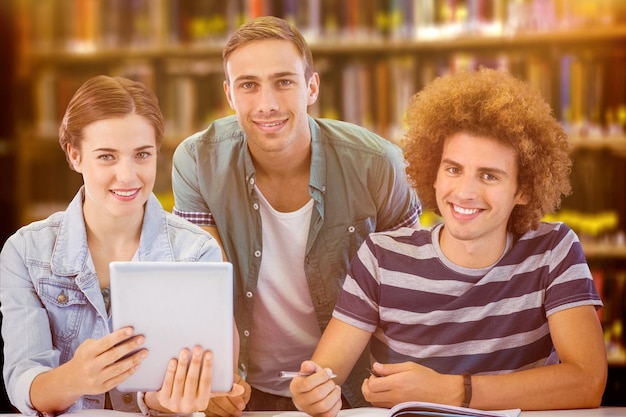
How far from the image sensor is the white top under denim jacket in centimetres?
141

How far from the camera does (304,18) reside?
9.83 ft

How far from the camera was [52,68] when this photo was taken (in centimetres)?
324

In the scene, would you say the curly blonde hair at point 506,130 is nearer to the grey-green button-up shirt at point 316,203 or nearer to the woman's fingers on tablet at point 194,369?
the grey-green button-up shirt at point 316,203

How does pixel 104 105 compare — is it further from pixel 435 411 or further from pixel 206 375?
pixel 435 411

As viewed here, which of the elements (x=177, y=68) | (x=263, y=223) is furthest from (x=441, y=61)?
(x=263, y=223)

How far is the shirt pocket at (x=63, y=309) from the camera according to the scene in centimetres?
146

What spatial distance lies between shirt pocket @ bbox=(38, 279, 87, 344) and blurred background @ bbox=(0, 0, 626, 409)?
1.56 meters

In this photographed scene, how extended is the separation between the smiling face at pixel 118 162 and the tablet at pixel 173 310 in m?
0.28

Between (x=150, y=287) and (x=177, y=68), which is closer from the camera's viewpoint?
(x=150, y=287)

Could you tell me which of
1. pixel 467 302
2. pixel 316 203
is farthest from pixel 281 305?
pixel 467 302

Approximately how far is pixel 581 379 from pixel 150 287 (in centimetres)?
75

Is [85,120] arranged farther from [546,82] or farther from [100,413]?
[546,82]

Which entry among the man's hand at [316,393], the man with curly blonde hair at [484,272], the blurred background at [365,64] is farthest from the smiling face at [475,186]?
the blurred background at [365,64]

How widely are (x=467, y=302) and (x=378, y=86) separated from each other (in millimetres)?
1649
